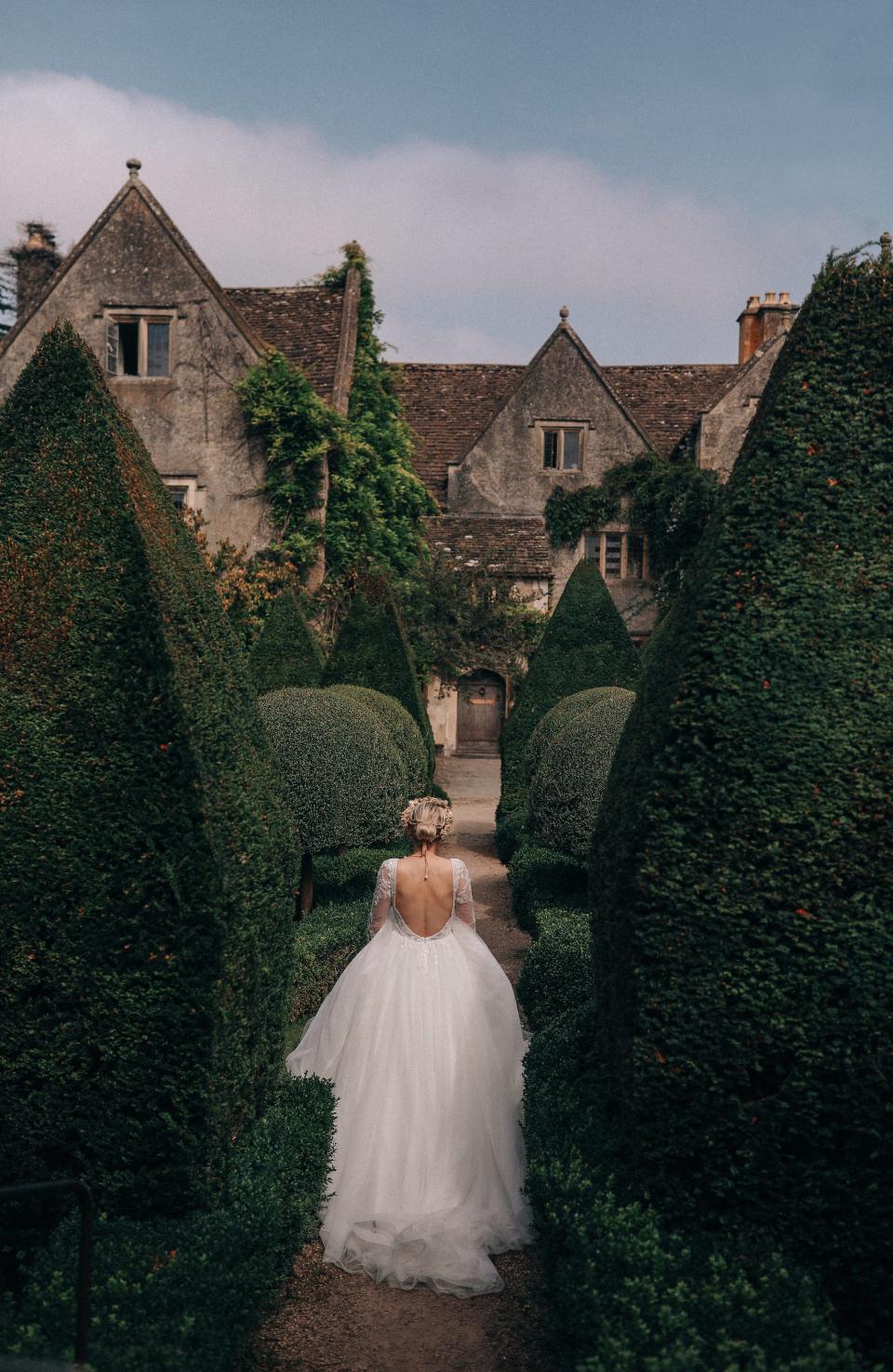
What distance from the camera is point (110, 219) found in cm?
2114

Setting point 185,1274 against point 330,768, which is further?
point 330,768

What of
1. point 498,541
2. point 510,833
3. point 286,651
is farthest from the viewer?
point 498,541

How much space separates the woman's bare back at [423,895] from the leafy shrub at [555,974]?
178 centimetres

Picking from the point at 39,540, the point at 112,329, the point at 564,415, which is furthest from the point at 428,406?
the point at 39,540

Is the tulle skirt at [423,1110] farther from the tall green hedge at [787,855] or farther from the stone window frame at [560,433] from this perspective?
the stone window frame at [560,433]

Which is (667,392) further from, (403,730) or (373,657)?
(403,730)

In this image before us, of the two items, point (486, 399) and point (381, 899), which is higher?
point (486, 399)

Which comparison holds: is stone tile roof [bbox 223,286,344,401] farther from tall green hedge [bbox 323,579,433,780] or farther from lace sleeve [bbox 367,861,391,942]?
lace sleeve [bbox 367,861,391,942]

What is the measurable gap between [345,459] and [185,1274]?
19.6m

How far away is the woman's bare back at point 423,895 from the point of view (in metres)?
5.85

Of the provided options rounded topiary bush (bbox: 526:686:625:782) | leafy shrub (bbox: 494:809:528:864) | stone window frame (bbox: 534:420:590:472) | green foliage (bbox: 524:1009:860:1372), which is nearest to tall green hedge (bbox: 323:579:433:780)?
leafy shrub (bbox: 494:809:528:864)

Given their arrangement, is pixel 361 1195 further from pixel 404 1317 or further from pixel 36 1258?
pixel 36 1258

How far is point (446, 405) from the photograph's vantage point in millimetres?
31125

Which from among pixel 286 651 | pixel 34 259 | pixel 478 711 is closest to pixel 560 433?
pixel 478 711
